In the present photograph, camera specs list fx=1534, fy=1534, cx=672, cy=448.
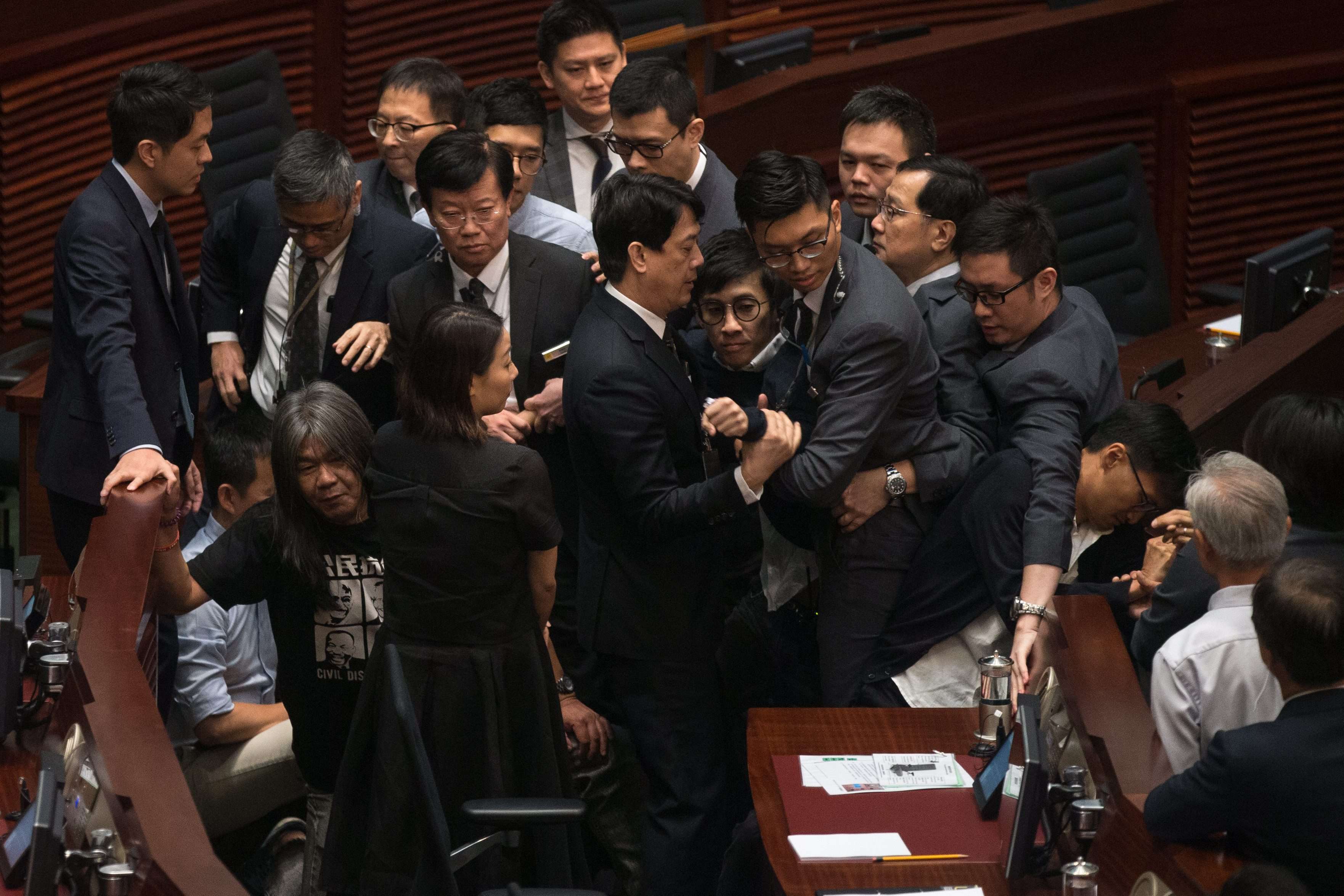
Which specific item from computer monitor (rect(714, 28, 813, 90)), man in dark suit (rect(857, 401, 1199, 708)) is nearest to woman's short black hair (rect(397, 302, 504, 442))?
man in dark suit (rect(857, 401, 1199, 708))

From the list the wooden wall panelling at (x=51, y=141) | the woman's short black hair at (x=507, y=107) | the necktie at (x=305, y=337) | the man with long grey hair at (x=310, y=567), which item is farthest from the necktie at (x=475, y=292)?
the wooden wall panelling at (x=51, y=141)

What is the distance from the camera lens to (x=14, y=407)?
170 inches

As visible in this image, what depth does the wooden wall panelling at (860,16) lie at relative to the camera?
7.02 meters

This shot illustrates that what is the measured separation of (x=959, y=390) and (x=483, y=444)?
1026mm

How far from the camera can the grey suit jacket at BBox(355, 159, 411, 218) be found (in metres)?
4.07

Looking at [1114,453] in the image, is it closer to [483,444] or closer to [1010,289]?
[1010,289]

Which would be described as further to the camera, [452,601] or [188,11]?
[188,11]

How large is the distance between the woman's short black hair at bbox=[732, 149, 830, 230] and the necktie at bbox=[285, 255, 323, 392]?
111 centimetres

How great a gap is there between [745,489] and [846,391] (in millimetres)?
270

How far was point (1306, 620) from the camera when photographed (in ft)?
6.96

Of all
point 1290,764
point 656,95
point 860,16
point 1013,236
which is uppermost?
point 860,16

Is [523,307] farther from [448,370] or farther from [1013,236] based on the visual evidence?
[1013,236]

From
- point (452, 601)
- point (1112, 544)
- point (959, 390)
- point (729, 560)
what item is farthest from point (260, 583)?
point (1112, 544)

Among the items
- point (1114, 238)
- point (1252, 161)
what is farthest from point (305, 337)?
point (1252, 161)
